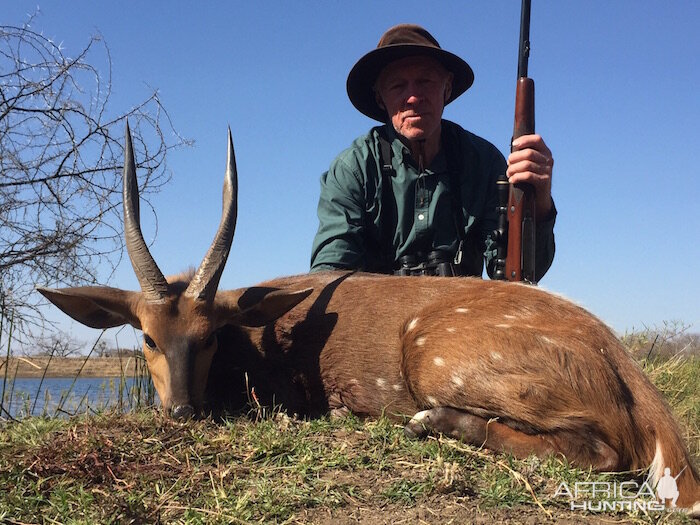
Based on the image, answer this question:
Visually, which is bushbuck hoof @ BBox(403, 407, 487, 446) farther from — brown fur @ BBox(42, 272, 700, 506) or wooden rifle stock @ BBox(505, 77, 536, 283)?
wooden rifle stock @ BBox(505, 77, 536, 283)

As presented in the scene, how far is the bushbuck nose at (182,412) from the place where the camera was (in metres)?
3.68

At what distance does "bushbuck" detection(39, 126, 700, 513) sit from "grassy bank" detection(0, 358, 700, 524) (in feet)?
0.73

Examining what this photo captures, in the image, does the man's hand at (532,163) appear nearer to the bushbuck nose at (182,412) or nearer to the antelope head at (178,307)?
the antelope head at (178,307)

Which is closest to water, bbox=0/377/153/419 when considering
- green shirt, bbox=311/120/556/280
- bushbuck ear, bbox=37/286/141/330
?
bushbuck ear, bbox=37/286/141/330

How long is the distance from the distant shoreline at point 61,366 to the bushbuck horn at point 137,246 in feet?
4.98

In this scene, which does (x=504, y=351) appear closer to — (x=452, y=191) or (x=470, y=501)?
(x=470, y=501)

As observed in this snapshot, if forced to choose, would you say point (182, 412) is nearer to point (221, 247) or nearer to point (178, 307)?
point (178, 307)

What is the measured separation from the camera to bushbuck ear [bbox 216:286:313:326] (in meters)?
4.24

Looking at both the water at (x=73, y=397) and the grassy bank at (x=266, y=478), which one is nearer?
the grassy bank at (x=266, y=478)

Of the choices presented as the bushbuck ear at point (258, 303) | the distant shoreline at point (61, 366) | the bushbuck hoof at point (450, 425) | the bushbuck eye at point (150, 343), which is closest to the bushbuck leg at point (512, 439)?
the bushbuck hoof at point (450, 425)

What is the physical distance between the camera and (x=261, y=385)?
430cm

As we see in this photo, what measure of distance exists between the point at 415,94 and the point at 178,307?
3059mm

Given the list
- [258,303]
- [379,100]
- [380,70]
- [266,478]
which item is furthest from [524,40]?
[266,478]

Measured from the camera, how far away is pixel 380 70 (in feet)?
20.6
